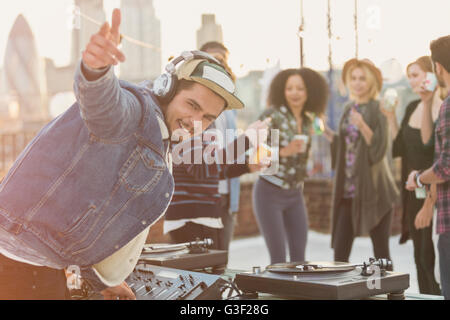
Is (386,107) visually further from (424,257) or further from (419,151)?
(424,257)

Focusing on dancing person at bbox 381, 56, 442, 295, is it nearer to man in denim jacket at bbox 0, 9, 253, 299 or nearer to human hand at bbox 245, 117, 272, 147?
human hand at bbox 245, 117, 272, 147

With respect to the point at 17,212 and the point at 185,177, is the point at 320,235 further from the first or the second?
the point at 17,212

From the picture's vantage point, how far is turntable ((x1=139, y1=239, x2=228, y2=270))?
1555 mm

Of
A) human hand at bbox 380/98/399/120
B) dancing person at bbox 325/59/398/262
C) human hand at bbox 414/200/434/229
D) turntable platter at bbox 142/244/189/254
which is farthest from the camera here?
human hand at bbox 380/98/399/120

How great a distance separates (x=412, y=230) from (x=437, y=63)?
1.26 m

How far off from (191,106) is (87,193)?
0.95 ft


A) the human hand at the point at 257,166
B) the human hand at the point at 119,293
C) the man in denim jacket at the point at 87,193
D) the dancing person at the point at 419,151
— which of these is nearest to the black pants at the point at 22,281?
the man in denim jacket at the point at 87,193

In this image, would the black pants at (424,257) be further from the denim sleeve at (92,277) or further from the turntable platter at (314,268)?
the denim sleeve at (92,277)

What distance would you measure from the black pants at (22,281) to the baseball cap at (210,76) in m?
0.48

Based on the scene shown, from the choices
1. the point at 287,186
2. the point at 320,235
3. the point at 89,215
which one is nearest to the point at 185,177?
the point at 287,186

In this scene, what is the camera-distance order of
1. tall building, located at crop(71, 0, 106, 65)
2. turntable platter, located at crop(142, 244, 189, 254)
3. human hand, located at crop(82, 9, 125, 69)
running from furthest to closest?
tall building, located at crop(71, 0, 106, 65)
turntable platter, located at crop(142, 244, 189, 254)
human hand, located at crop(82, 9, 125, 69)

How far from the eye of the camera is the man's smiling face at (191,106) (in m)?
1.20

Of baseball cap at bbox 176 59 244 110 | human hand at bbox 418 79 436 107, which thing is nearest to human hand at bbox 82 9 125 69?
baseball cap at bbox 176 59 244 110

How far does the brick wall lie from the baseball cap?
5537 mm
